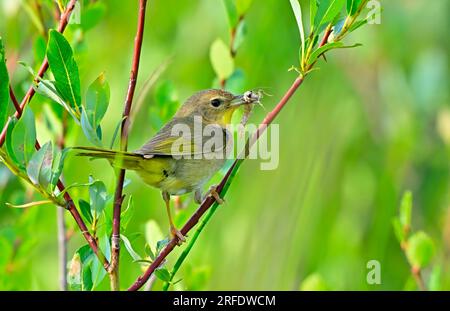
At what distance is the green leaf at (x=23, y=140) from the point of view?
129 cm

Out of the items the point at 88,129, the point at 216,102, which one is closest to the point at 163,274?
the point at 88,129

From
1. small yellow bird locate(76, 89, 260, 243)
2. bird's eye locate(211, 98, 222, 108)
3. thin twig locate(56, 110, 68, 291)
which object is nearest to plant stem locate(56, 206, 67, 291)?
thin twig locate(56, 110, 68, 291)

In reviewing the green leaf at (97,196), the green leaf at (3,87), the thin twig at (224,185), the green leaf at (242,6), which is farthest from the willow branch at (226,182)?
the green leaf at (242,6)

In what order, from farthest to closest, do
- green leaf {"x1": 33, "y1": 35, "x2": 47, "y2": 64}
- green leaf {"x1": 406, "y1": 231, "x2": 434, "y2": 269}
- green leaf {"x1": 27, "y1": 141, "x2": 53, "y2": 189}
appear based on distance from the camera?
green leaf {"x1": 406, "y1": 231, "x2": 434, "y2": 269}
green leaf {"x1": 33, "y1": 35, "x2": 47, "y2": 64}
green leaf {"x1": 27, "y1": 141, "x2": 53, "y2": 189}

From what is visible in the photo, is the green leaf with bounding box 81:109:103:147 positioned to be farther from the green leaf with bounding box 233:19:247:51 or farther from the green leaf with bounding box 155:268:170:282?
the green leaf with bounding box 233:19:247:51

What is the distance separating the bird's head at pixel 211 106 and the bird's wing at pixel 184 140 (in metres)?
0.09

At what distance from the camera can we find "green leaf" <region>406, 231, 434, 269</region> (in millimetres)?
2070

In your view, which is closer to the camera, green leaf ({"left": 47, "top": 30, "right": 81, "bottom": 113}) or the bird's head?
green leaf ({"left": 47, "top": 30, "right": 81, "bottom": 113})

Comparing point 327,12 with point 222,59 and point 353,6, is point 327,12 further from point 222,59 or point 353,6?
point 222,59

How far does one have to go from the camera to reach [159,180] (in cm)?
199

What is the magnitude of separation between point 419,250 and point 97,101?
1045 millimetres

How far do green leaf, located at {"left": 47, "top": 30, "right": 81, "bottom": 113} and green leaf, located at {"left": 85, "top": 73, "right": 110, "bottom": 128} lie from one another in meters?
0.03

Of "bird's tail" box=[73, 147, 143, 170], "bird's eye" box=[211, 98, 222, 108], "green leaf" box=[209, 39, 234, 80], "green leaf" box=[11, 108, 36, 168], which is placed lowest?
"green leaf" box=[11, 108, 36, 168]
